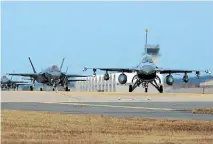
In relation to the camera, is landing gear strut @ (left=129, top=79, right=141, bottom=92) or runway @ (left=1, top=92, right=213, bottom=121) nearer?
runway @ (left=1, top=92, right=213, bottom=121)

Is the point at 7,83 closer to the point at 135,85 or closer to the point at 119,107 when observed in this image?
the point at 135,85

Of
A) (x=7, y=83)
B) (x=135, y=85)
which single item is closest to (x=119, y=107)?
(x=135, y=85)

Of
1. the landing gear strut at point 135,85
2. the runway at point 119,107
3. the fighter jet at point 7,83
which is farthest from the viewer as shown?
the fighter jet at point 7,83

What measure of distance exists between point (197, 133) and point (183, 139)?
1590 millimetres

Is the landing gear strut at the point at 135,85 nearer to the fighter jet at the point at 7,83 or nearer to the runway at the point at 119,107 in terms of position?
the runway at the point at 119,107

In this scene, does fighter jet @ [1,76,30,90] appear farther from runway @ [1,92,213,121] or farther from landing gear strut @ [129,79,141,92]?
runway @ [1,92,213,121]

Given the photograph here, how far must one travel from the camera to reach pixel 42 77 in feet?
Answer: 276

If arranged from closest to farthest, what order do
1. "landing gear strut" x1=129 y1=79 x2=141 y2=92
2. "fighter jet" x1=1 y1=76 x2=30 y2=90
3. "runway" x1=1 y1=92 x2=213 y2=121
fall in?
1. "runway" x1=1 y1=92 x2=213 y2=121
2. "landing gear strut" x1=129 y1=79 x2=141 y2=92
3. "fighter jet" x1=1 y1=76 x2=30 y2=90

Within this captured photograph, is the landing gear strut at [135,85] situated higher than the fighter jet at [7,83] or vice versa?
the fighter jet at [7,83]

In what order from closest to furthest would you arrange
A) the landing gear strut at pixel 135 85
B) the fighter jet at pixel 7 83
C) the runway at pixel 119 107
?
the runway at pixel 119 107
the landing gear strut at pixel 135 85
the fighter jet at pixel 7 83

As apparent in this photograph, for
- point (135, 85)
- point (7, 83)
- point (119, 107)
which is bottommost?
point (119, 107)

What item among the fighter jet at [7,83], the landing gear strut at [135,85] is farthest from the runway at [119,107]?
the fighter jet at [7,83]

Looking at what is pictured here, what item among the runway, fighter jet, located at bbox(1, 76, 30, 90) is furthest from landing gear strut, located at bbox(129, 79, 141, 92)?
fighter jet, located at bbox(1, 76, 30, 90)

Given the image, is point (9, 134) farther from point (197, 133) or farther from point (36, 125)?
point (197, 133)
